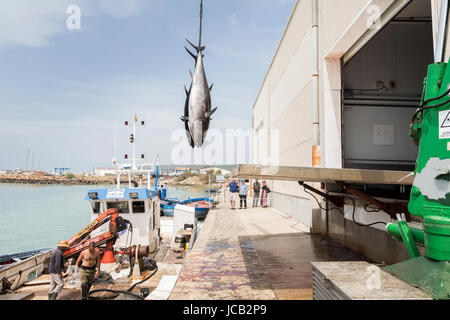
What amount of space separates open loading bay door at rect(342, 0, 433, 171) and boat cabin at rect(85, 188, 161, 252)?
8577 mm

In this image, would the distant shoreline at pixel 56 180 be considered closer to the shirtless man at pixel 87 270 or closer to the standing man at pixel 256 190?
the standing man at pixel 256 190

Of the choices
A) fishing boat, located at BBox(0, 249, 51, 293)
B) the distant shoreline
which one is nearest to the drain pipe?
fishing boat, located at BBox(0, 249, 51, 293)

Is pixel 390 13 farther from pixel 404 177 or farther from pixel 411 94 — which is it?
pixel 411 94

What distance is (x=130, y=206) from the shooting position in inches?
471

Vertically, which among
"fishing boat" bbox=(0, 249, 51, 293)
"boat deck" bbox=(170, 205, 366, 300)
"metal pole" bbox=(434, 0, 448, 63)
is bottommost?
"fishing boat" bbox=(0, 249, 51, 293)

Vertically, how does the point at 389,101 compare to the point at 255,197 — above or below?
above

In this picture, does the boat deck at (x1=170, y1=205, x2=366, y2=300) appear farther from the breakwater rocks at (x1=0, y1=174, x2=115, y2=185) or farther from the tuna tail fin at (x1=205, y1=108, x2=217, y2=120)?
the breakwater rocks at (x1=0, y1=174, x2=115, y2=185)

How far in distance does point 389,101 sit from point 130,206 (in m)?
10.6

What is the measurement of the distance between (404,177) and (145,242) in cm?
1088

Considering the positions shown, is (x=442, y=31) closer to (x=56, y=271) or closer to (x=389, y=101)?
(x=389, y=101)

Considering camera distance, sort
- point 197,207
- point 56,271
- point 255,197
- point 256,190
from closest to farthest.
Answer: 1. point 56,271
2. point 256,190
3. point 255,197
4. point 197,207

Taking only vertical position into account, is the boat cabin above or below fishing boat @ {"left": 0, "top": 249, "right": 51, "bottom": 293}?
above

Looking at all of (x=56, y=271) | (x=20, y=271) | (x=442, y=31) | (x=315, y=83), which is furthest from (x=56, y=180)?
(x=442, y=31)

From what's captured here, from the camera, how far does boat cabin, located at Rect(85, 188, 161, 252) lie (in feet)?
37.9
